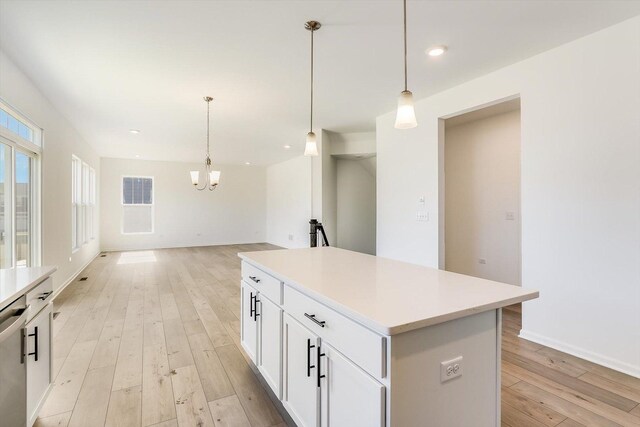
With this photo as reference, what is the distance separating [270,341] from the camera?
6.45 feet

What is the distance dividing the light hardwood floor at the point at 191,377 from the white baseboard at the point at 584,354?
64 mm

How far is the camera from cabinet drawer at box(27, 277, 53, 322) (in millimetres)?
1637

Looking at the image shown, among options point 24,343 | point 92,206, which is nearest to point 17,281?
point 24,343

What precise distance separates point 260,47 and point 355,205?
5.21 m

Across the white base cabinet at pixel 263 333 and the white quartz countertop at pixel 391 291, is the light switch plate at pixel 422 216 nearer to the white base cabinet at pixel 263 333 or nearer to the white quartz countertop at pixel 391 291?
the white quartz countertop at pixel 391 291

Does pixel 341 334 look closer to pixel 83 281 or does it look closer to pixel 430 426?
pixel 430 426

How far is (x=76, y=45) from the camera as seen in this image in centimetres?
266

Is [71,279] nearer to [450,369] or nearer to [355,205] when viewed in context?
[355,205]

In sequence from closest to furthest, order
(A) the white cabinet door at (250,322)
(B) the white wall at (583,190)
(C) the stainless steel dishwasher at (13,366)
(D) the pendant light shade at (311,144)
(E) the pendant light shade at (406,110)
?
(C) the stainless steel dishwasher at (13,366)
(E) the pendant light shade at (406,110)
(A) the white cabinet door at (250,322)
(B) the white wall at (583,190)
(D) the pendant light shade at (311,144)

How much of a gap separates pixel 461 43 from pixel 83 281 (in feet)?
20.4

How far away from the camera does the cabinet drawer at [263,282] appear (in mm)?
1852

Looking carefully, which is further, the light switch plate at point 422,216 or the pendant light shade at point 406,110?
the light switch plate at point 422,216

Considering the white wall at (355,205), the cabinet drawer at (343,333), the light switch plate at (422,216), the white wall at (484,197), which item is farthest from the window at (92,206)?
the white wall at (484,197)

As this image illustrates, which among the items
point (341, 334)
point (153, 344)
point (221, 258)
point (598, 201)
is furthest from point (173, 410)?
point (221, 258)
